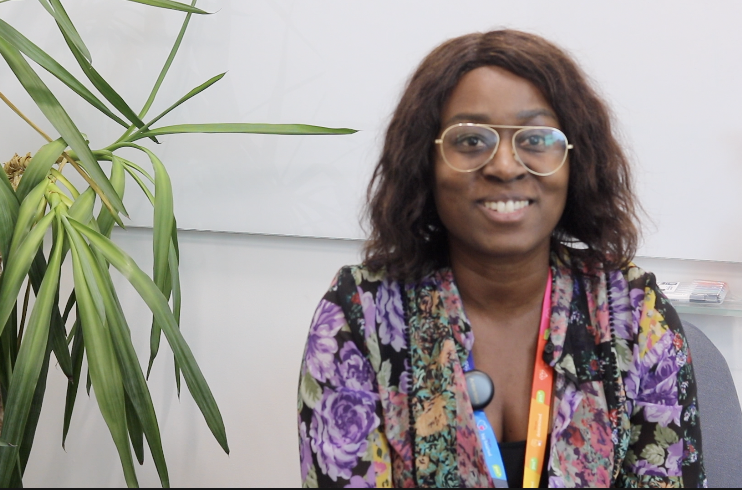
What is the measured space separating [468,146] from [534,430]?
15.8 inches

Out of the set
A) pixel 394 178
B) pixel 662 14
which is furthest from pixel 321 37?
pixel 394 178

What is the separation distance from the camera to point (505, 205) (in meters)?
1.02

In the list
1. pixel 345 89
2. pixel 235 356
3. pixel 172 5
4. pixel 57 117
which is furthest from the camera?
pixel 235 356

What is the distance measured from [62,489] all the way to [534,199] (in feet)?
6.26

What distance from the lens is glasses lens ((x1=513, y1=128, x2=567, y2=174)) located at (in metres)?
1.02

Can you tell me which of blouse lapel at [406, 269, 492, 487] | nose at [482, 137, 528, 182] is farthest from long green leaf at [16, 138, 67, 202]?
nose at [482, 137, 528, 182]

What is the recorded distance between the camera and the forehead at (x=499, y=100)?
1.02 metres

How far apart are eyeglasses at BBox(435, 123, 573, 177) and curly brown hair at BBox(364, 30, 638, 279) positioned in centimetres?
5

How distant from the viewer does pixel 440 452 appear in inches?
41.9

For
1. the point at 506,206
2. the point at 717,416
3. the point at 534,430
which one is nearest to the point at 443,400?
the point at 534,430

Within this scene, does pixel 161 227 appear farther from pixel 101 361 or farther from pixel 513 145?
pixel 513 145

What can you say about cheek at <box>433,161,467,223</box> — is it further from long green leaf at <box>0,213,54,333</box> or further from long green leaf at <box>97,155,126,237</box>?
long green leaf at <box>97,155,126,237</box>

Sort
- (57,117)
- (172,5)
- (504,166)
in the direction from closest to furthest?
(504,166) → (57,117) → (172,5)

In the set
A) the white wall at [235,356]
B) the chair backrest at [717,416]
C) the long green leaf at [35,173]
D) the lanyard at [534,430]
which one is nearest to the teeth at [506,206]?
the lanyard at [534,430]
